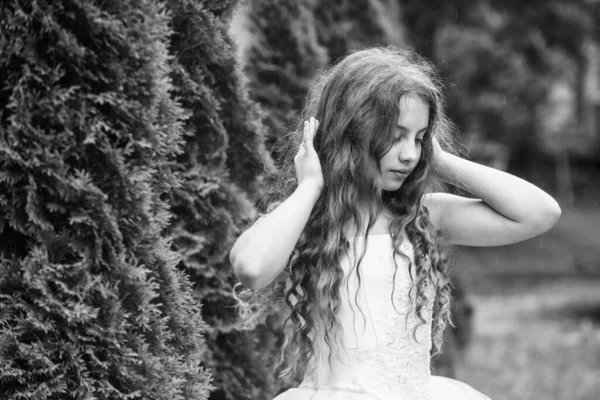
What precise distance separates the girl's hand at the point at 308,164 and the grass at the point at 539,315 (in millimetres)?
2172

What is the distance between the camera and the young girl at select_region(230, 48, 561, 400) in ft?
7.85

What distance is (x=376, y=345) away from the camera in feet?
8.02

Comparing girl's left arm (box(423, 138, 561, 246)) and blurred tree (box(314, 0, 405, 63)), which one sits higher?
girl's left arm (box(423, 138, 561, 246))

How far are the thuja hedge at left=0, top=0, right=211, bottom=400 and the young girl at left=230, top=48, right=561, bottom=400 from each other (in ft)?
1.25

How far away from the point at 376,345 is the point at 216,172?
1227 millimetres

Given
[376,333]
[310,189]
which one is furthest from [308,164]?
[376,333]

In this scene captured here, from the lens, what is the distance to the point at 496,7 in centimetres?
1661

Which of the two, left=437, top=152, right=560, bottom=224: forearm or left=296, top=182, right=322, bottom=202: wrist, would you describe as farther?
left=437, top=152, right=560, bottom=224: forearm

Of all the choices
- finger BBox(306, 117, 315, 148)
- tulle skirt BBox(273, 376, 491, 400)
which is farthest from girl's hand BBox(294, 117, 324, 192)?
tulle skirt BBox(273, 376, 491, 400)

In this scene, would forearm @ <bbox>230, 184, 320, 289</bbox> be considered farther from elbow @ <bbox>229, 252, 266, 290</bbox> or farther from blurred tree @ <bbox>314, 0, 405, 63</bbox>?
blurred tree @ <bbox>314, 0, 405, 63</bbox>

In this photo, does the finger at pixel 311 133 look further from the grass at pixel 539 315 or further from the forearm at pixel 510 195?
the grass at pixel 539 315

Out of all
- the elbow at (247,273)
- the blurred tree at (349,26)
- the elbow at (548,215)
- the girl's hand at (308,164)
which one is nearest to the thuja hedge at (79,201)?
the elbow at (247,273)

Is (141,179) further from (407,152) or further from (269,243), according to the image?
(407,152)

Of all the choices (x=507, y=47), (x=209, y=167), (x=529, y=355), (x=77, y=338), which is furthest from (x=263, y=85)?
(x=507, y=47)
